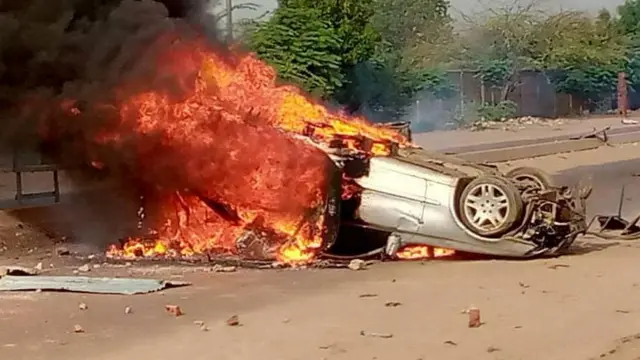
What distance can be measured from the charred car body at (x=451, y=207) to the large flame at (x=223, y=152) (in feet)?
0.99

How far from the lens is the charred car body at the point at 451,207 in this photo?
11.6m

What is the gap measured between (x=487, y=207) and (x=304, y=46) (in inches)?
986

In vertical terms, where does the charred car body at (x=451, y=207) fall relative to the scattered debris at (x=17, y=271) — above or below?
above

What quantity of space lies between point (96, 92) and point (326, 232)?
294cm

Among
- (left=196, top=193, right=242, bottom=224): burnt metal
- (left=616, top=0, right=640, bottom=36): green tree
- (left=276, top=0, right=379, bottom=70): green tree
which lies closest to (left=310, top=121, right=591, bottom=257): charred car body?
(left=196, top=193, right=242, bottom=224): burnt metal

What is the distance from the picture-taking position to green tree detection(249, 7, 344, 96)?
1373 inches

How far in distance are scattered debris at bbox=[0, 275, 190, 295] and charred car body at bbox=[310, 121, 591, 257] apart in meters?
2.14

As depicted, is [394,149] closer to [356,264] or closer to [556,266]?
[356,264]

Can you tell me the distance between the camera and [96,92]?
12.6m

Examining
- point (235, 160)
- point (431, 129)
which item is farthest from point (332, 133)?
point (431, 129)

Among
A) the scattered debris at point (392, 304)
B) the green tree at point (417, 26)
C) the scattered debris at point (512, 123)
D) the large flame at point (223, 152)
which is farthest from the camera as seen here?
the green tree at point (417, 26)

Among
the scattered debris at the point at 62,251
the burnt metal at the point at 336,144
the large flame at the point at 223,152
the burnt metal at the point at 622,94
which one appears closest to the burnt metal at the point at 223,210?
the large flame at the point at 223,152

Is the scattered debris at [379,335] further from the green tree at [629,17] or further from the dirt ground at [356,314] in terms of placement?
the green tree at [629,17]

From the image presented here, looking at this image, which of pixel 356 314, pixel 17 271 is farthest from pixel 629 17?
pixel 356 314
